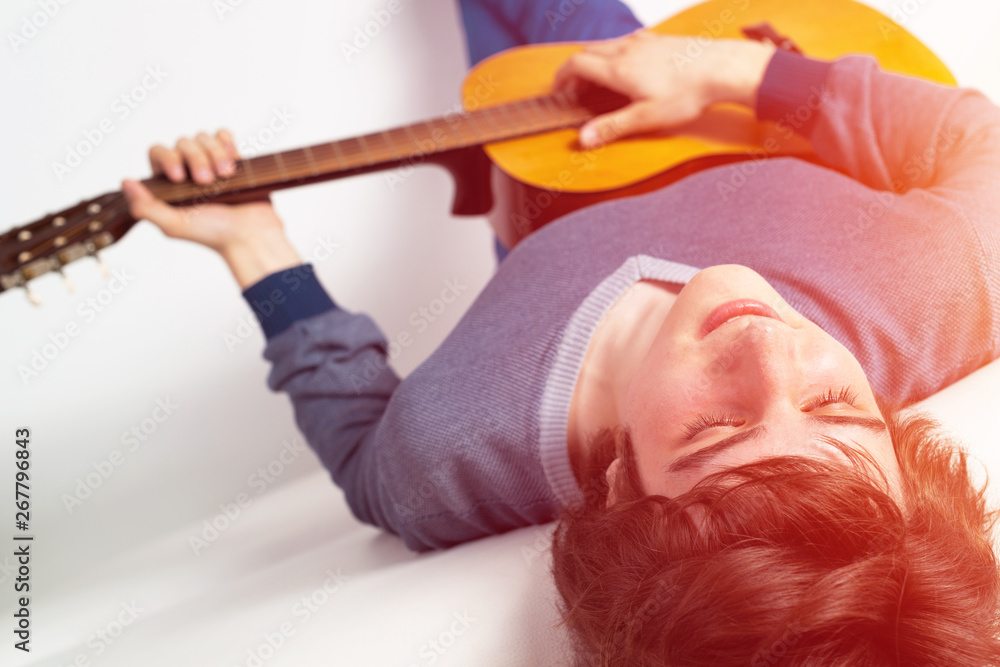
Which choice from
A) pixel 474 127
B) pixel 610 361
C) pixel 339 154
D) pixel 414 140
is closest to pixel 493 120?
pixel 474 127

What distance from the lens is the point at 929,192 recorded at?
80 cm

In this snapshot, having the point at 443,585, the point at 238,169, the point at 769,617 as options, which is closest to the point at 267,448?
the point at 238,169

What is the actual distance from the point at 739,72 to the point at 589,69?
8.3 inches

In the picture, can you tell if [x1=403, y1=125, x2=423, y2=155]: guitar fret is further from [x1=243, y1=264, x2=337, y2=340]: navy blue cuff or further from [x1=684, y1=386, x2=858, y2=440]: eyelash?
[x1=684, y1=386, x2=858, y2=440]: eyelash

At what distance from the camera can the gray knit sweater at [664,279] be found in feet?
2.42

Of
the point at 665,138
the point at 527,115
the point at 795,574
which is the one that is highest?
the point at 527,115

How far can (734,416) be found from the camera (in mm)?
Result: 582

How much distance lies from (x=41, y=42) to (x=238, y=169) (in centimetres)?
50

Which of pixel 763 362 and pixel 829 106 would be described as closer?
pixel 763 362

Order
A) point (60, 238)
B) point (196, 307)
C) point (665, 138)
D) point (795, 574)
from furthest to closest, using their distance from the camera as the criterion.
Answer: point (196, 307) < point (665, 138) < point (60, 238) < point (795, 574)

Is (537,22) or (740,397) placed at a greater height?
(537,22)

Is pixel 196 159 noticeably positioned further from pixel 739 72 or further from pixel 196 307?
pixel 739 72

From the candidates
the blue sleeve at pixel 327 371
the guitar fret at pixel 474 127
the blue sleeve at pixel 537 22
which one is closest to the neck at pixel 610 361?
the blue sleeve at pixel 327 371

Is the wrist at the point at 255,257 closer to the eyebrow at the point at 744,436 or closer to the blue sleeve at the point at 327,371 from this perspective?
the blue sleeve at the point at 327,371
